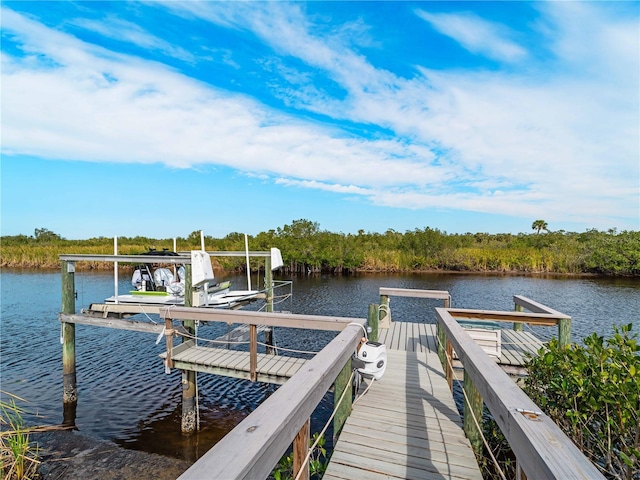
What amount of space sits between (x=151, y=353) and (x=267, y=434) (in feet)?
39.6

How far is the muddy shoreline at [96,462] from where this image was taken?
18.9 ft

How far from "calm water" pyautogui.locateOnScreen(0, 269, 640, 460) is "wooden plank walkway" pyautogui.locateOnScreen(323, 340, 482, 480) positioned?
377 cm

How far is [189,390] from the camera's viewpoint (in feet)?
22.4

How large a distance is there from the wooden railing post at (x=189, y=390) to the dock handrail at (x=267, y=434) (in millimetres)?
5633

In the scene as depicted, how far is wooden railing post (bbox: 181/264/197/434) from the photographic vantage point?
6.82m

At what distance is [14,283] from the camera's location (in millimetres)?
24594

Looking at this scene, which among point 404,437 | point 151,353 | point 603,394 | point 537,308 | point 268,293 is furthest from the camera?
point 151,353

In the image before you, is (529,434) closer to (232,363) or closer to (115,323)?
(232,363)

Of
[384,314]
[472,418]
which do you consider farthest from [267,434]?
[384,314]

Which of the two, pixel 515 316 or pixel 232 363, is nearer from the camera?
pixel 515 316

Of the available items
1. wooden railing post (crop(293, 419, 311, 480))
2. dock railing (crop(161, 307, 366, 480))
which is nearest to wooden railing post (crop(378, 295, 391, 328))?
dock railing (crop(161, 307, 366, 480))

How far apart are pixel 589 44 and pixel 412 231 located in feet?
99.0

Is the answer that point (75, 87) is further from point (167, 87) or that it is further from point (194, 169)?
point (194, 169)

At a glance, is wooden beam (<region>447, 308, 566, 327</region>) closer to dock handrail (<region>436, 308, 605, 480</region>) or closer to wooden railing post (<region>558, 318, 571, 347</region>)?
wooden railing post (<region>558, 318, 571, 347</region>)
